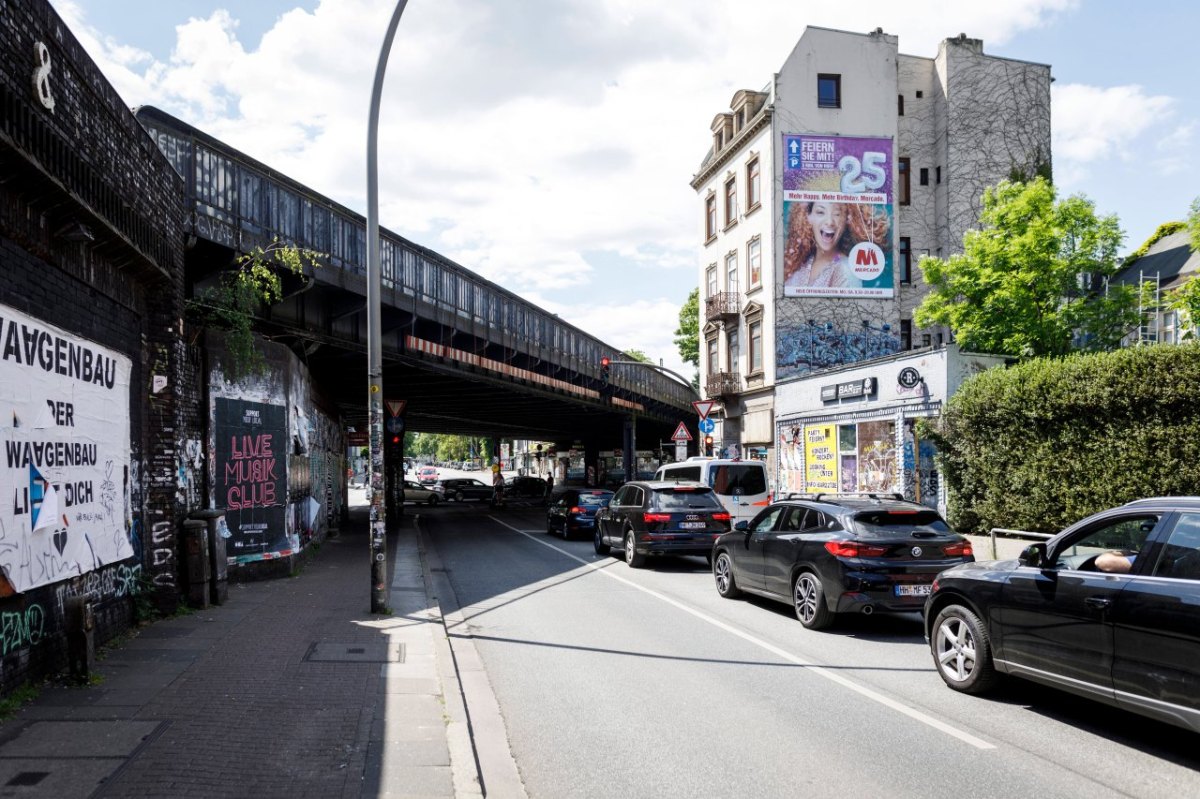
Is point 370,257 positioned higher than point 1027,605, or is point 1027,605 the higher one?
point 370,257

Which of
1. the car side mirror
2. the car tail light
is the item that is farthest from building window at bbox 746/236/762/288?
the car side mirror

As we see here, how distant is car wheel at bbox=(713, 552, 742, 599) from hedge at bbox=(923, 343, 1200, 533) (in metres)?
8.00

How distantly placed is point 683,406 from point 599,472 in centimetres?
1348

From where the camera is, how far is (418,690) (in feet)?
24.1

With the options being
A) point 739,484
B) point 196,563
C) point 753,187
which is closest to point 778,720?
point 196,563

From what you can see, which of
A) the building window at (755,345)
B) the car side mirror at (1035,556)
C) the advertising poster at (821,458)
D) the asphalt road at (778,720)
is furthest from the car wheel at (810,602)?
the building window at (755,345)

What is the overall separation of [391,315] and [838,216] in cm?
2121

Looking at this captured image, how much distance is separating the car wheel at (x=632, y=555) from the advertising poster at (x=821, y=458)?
40.6 ft

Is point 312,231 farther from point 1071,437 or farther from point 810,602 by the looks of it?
point 1071,437

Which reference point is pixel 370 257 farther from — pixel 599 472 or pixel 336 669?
pixel 599 472

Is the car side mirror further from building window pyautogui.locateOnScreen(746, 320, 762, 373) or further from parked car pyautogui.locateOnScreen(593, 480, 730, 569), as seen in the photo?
building window pyautogui.locateOnScreen(746, 320, 762, 373)

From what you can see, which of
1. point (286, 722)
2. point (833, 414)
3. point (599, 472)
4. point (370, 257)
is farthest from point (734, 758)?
point (599, 472)

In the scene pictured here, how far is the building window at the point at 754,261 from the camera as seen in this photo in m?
37.8

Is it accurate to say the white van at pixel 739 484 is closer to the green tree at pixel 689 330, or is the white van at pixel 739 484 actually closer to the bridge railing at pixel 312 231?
the bridge railing at pixel 312 231
